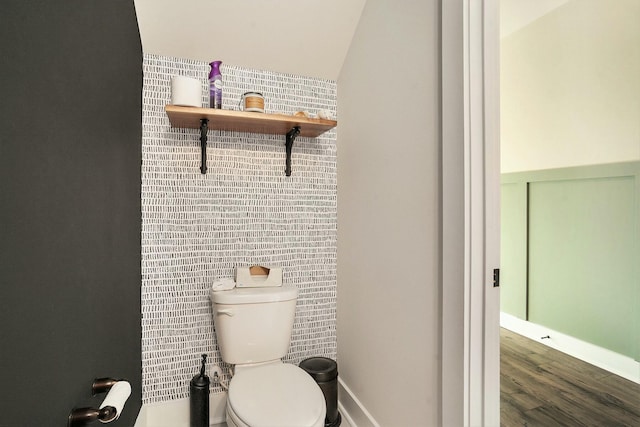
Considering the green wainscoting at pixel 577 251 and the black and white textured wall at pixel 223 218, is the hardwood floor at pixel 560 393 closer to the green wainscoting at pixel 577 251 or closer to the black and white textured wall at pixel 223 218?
the green wainscoting at pixel 577 251

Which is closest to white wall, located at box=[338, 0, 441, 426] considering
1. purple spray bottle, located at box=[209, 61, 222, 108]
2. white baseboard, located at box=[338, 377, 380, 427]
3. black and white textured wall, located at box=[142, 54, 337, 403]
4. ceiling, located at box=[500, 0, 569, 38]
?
white baseboard, located at box=[338, 377, 380, 427]

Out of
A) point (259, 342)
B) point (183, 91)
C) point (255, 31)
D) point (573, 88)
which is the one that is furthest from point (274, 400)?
point (573, 88)

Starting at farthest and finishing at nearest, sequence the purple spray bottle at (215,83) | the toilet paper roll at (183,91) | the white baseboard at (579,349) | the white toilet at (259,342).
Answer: the white baseboard at (579,349), the purple spray bottle at (215,83), the toilet paper roll at (183,91), the white toilet at (259,342)

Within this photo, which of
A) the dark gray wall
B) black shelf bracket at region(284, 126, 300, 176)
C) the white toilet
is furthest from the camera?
black shelf bracket at region(284, 126, 300, 176)

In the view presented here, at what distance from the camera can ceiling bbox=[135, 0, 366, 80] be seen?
5.08 ft

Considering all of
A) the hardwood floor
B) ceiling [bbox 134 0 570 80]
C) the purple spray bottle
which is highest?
ceiling [bbox 134 0 570 80]

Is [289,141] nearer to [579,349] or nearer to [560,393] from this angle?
[560,393]

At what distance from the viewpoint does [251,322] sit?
159 cm

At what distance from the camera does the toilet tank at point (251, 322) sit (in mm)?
1580

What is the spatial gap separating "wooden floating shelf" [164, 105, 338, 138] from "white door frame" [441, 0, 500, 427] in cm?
74

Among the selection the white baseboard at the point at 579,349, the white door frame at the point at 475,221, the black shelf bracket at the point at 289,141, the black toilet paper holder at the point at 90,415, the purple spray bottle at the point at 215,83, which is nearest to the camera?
the black toilet paper holder at the point at 90,415

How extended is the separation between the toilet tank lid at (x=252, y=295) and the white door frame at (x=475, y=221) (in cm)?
81

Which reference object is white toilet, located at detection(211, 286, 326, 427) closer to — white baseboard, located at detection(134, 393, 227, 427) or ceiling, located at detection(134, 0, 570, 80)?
white baseboard, located at detection(134, 393, 227, 427)

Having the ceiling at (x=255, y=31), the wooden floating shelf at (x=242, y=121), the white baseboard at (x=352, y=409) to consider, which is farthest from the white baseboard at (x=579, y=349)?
the ceiling at (x=255, y=31)
